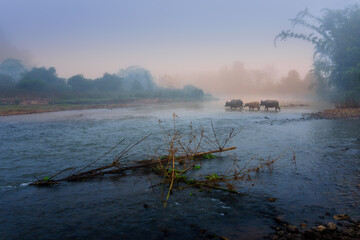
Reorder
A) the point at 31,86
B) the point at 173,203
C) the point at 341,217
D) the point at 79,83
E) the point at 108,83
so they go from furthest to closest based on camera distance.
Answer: the point at 108,83, the point at 79,83, the point at 31,86, the point at 173,203, the point at 341,217

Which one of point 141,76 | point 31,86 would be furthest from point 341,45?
point 141,76

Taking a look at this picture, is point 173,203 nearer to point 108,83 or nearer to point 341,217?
point 341,217

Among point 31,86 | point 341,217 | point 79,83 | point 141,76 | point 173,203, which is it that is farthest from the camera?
point 141,76

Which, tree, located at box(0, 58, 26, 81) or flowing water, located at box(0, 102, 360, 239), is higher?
tree, located at box(0, 58, 26, 81)

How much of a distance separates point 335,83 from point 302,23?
10771 millimetres

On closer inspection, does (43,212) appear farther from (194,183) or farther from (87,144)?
(87,144)

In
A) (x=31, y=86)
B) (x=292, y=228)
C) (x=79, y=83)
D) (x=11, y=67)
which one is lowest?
(x=292, y=228)

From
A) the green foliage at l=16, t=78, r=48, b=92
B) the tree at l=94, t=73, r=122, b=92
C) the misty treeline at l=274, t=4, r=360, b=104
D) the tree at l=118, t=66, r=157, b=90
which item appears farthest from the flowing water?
the tree at l=118, t=66, r=157, b=90

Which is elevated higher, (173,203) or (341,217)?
(341,217)

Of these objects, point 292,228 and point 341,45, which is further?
point 341,45

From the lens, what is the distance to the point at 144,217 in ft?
17.6

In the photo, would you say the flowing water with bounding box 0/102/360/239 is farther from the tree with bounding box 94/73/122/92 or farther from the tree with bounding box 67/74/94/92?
the tree with bounding box 94/73/122/92

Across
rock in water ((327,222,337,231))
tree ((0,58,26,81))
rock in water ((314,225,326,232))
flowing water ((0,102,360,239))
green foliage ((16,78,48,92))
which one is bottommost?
flowing water ((0,102,360,239))

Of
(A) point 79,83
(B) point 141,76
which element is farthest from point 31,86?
(B) point 141,76
